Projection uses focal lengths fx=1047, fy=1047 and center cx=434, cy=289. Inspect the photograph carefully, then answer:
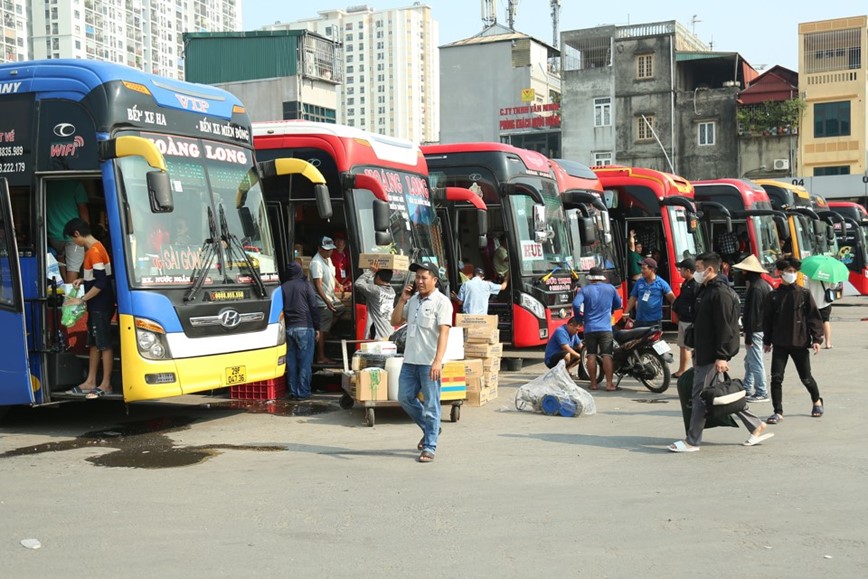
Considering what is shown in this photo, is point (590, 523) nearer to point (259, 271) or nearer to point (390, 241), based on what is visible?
point (259, 271)

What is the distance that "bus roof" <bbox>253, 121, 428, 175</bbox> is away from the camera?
44.3 ft

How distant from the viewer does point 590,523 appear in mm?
6855

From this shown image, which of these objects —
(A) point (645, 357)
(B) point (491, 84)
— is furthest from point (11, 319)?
(B) point (491, 84)

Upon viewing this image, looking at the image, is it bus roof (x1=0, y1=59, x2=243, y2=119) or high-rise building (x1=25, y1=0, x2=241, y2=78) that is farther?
high-rise building (x1=25, y1=0, x2=241, y2=78)

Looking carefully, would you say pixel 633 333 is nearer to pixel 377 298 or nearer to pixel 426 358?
pixel 377 298

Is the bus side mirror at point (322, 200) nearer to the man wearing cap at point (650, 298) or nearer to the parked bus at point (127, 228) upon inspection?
the parked bus at point (127, 228)

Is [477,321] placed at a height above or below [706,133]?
below

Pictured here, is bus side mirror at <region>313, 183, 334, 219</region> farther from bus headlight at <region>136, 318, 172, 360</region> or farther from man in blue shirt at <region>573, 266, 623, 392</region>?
man in blue shirt at <region>573, 266, 623, 392</region>

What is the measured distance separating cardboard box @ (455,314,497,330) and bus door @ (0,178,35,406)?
17.8ft

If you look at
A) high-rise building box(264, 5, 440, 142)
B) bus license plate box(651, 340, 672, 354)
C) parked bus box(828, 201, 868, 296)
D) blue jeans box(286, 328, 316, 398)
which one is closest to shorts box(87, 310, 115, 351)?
blue jeans box(286, 328, 316, 398)

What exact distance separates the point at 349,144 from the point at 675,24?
43.6 m

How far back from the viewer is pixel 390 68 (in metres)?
183

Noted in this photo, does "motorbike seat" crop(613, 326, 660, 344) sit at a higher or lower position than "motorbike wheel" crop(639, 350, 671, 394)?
higher

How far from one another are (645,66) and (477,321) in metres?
43.5
